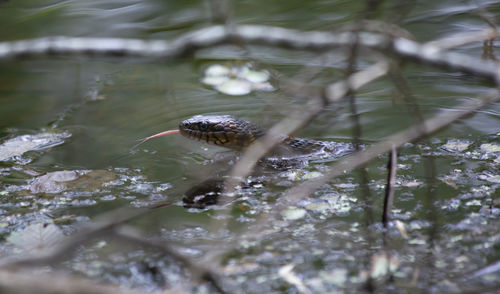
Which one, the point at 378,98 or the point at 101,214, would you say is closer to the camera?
the point at 101,214

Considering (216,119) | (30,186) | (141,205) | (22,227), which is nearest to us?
(22,227)

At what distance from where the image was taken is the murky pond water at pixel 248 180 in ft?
8.30

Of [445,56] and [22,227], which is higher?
[445,56]

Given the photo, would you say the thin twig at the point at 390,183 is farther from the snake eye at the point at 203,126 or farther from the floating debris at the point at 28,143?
the floating debris at the point at 28,143

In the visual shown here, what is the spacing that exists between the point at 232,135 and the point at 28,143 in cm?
170

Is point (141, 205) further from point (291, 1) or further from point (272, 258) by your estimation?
point (291, 1)

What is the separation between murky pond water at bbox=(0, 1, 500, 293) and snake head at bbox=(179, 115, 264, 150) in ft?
0.45

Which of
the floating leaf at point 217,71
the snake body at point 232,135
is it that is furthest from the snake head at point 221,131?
the floating leaf at point 217,71

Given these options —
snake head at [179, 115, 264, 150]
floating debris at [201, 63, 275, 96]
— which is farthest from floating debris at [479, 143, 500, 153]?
floating debris at [201, 63, 275, 96]

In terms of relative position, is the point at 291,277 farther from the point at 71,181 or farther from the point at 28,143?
the point at 28,143

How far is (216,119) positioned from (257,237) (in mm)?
1672

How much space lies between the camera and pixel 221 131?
4.26 meters

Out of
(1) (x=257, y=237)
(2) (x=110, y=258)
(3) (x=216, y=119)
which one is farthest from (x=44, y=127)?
(1) (x=257, y=237)

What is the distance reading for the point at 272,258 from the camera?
2.59m
